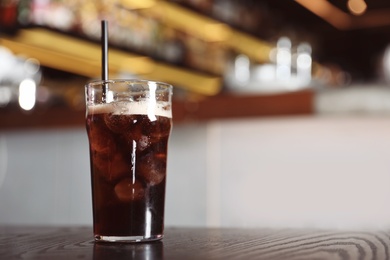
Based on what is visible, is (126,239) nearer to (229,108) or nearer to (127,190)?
(127,190)

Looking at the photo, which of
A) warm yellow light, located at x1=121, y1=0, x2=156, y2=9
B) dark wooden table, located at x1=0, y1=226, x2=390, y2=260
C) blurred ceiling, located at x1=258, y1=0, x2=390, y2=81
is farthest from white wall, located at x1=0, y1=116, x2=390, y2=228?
blurred ceiling, located at x1=258, y1=0, x2=390, y2=81

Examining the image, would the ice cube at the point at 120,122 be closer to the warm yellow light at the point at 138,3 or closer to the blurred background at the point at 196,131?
the blurred background at the point at 196,131

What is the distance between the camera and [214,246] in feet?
2.75

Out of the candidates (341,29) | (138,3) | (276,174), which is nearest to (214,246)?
(276,174)

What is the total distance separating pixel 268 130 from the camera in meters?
2.52

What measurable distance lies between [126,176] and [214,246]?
181 mm

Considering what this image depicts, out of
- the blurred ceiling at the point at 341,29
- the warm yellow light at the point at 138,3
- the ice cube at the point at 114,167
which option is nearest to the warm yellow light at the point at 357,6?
the blurred ceiling at the point at 341,29

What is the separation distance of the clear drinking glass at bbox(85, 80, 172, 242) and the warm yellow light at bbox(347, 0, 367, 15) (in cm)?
513

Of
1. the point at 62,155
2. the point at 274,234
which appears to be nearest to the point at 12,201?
the point at 62,155

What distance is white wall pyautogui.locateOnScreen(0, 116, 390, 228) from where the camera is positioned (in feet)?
7.77

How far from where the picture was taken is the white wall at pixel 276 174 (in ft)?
7.77

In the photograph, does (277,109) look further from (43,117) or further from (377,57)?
(377,57)

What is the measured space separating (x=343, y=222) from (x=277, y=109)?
469 mm

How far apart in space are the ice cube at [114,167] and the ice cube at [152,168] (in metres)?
0.02
